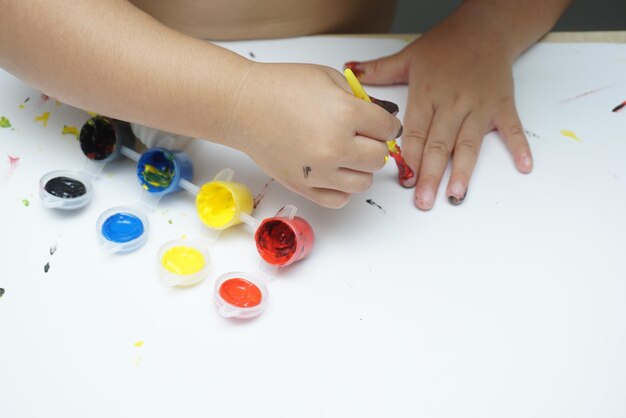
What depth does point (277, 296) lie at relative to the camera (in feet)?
1.66

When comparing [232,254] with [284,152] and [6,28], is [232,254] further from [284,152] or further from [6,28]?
[6,28]

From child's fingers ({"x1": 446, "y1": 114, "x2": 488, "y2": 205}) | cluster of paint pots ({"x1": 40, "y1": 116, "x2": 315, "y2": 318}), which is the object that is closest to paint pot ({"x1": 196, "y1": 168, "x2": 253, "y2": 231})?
cluster of paint pots ({"x1": 40, "y1": 116, "x2": 315, "y2": 318})

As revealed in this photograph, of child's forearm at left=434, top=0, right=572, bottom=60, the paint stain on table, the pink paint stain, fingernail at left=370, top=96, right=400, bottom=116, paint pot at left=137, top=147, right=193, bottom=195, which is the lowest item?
the pink paint stain

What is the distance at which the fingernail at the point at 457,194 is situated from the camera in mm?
579

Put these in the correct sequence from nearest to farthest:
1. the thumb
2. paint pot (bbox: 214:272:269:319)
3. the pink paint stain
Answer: paint pot (bbox: 214:272:269:319), the pink paint stain, the thumb

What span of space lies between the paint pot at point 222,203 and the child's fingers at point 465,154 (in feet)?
0.70

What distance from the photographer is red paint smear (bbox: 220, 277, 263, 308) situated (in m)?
0.48

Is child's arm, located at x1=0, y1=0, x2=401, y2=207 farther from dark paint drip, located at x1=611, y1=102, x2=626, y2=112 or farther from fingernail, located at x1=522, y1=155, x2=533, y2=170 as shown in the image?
dark paint drip, located at x1=611, y1=102, x2=626, y2=112

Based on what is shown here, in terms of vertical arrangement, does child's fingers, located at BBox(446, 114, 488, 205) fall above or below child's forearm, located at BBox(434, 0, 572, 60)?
below

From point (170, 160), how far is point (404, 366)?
0.31 m

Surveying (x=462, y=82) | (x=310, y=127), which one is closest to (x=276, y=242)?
(x=310, y=127)

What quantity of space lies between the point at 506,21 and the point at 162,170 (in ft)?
1.56

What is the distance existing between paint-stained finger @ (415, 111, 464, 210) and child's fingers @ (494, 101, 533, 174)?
5 centimetres

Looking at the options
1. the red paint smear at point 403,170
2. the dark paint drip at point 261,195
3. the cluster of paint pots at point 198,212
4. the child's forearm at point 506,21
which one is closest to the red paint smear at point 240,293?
the cluster of paint pots at point 198,212
